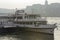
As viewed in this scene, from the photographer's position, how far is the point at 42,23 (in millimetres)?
27984

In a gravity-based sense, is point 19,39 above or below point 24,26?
below

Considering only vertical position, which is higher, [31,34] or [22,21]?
[22,21]

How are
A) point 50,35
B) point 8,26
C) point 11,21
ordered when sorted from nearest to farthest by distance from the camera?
point 50,35
point 8,26
point 11,21

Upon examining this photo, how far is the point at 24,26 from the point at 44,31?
3.29m

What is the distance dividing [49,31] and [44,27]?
101cm

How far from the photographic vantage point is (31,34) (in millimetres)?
28125

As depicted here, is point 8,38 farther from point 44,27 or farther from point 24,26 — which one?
point 44,27

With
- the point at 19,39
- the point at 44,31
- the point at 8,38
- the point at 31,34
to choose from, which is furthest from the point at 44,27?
the point at 8,38

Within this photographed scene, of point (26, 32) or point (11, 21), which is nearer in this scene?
point (26, 32)

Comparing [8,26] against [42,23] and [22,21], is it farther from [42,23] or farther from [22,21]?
[42,23]

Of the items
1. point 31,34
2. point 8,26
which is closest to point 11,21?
point 8,26

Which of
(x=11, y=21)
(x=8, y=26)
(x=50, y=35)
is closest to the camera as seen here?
(x=50, y=35)

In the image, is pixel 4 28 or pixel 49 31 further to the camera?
pixel 4 28

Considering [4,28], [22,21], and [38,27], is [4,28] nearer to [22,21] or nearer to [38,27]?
[22,21]
